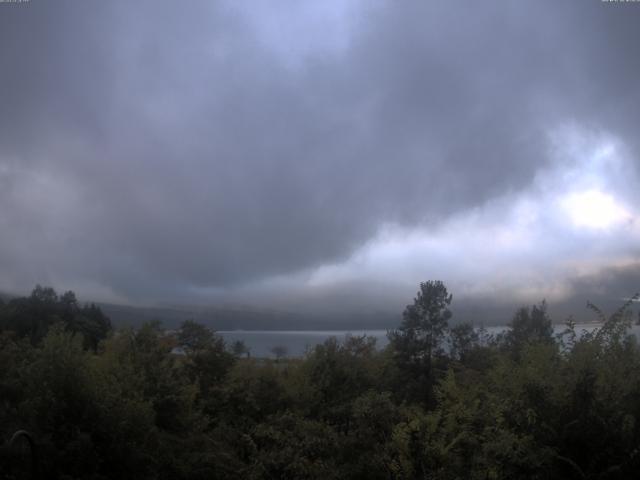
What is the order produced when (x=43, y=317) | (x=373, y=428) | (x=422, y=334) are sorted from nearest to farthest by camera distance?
1. (x=373, y=428)
2. (x=422, y=334)
3. (x=43, y=317)

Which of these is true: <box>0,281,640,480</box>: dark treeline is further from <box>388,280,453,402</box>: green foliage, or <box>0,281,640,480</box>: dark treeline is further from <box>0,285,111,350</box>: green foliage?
<box>0,285,111,350</box>: green foliage

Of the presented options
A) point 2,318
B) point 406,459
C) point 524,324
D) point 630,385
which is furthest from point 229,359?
point 2,318

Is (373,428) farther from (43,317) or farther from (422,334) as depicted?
(43,317)

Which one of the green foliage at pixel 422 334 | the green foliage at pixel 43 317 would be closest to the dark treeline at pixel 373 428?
the green foliage at pixel 422 334

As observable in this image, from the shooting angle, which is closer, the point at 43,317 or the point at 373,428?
the point at 373,428

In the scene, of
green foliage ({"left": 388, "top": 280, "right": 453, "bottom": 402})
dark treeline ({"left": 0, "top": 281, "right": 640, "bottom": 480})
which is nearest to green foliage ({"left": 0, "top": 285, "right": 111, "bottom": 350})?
green foliage ({"left": 388, "top": 280, "right": 453, "bottom": 402})

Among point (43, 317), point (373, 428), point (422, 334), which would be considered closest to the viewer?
point (373, 428)

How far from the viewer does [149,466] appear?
1236 cm

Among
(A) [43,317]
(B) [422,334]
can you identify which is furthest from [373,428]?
(A) [43,317]

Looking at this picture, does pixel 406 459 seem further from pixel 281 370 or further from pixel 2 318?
pixel 2 318

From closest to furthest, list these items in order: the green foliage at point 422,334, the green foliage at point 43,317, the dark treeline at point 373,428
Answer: the dark treeline at point 373,428 < the green foliage at point 422,334 < the green foliage at point 43,317

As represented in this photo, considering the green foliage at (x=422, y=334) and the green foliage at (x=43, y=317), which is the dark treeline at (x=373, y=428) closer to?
the green foliage at (x=422, y=334)

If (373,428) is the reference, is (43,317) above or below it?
above

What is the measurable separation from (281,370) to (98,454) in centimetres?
1730
